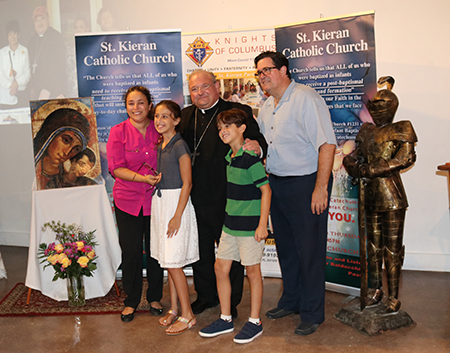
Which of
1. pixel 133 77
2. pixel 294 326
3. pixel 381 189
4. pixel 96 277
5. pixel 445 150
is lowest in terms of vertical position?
pixel 294 326

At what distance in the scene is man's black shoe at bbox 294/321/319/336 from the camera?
294 centimetres

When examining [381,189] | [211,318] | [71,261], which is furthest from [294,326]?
[71,261]

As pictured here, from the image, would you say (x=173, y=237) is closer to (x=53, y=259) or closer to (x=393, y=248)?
(x=53, y=259)

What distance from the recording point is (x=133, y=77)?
4.13m

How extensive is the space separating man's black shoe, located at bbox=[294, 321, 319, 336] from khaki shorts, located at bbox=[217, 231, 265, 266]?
1.80ft

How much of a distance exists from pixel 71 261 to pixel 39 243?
1.42 ft

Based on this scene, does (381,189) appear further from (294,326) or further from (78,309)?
(78,309)

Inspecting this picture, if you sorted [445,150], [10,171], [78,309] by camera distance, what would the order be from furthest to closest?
[10,171] < [445,150] < [78,309]

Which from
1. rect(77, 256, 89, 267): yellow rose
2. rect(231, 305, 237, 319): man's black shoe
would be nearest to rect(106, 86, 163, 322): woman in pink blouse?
rect(77, 256, 89, 267): yellow rose

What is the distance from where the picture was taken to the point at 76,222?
12.2ft

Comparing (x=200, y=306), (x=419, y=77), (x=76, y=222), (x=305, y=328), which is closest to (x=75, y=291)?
(x=76, y=222)

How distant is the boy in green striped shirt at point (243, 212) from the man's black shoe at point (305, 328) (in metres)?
0.27

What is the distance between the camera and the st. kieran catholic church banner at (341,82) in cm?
342

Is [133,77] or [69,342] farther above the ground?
[133,77]
